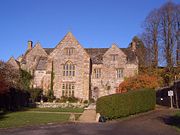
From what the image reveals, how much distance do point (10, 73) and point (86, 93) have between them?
46.1ft

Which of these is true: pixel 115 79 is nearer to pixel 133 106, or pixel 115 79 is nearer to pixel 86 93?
pixel 86 93

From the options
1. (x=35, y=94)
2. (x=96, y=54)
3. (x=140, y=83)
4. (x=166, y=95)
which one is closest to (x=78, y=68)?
(x=96, y=54)

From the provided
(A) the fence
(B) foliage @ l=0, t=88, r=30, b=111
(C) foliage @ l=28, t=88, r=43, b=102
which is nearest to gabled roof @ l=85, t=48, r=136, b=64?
(A) the fence

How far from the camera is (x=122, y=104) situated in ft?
93.6

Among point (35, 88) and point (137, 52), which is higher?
point (137, 52)

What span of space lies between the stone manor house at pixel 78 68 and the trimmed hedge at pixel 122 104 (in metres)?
22.0

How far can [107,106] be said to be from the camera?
27.4 m

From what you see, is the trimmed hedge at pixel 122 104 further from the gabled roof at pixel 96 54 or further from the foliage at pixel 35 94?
the gabled roof at pixel 96 54

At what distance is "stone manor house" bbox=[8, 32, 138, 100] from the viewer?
54.7 meters

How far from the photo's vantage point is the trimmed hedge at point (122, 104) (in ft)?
90.4

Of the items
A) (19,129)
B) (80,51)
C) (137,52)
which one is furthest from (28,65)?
(19,129)

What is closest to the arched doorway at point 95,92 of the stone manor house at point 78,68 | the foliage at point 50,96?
the stone manor house at point 78,68

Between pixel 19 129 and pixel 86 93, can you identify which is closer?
pixel 19 129

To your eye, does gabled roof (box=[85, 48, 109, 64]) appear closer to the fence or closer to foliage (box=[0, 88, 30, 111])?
the fence
